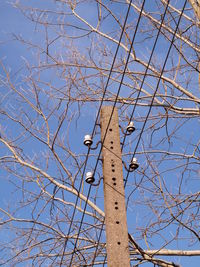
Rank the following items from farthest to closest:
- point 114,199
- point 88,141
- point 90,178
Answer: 1. point 88,141
2. point 90,178
3. point 114,199

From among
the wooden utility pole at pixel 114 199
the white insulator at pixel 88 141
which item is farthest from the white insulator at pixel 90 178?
the white insulator at pixel 88 141

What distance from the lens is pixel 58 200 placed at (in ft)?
22.0

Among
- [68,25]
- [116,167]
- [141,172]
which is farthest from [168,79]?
[116,167]

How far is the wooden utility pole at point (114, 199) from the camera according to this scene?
11.5ft

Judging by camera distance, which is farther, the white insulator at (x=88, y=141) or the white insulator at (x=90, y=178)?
the white insulator at (x=88, y=141)

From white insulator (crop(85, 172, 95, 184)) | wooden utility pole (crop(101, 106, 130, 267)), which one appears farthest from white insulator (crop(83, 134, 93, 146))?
white insulator (crop(85, 172, 95, 184))

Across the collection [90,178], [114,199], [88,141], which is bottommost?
[114,199]

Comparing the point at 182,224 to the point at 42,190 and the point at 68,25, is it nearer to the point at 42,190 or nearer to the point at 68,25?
the point at 42,190

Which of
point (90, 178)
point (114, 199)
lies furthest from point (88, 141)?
point (114, 199)

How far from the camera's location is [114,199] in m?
3.76

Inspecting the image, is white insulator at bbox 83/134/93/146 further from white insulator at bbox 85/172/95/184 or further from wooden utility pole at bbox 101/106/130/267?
white insulator at bbox 85/172/95/184

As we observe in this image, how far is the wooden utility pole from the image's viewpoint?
11.5ft

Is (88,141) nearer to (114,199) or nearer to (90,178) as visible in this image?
(90,178)

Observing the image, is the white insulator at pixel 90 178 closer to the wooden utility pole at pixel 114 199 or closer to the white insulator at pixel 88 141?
the wooden utility pole at pixel 114 199
